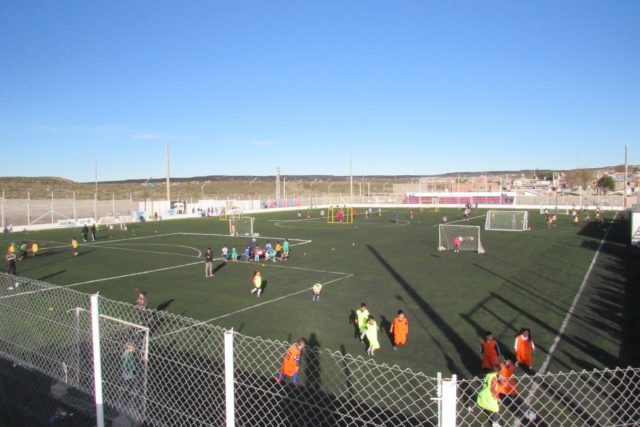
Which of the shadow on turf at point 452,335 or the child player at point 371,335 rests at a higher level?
the child player at point 371,335

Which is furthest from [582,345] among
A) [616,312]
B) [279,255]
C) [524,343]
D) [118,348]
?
[279,255]

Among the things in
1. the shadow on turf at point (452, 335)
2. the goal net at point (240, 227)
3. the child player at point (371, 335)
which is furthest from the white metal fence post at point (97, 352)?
the goal net at point (240, 227)

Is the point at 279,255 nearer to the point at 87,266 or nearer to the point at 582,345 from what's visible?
the point at 87,266

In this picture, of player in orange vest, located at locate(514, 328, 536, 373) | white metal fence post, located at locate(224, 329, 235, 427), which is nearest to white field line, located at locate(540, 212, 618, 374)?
player in orange vest, located at locate(514, 328, 536, 373)

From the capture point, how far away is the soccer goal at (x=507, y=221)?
4475 centimetres

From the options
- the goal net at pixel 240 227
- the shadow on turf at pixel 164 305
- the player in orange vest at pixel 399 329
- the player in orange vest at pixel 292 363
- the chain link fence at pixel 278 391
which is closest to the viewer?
the chain link fence at pixel 278 391

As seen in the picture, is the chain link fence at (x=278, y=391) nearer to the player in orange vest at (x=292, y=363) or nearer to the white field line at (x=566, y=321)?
the player in orange vest at (x=292, y=363)

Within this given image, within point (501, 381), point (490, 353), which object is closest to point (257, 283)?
point (490, 353)

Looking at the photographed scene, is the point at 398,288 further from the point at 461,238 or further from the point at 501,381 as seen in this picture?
the point at 461,238

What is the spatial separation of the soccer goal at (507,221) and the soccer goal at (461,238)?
14155mm

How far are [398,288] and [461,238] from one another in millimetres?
12815

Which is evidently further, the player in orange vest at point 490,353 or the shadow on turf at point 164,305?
the shadow on turf at point 164,305

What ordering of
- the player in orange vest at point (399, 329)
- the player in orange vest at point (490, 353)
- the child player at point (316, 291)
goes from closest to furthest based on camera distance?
the player in orange vest at point (490, 353), the player in orange vest at point (399, 329), the child player at point (316, 291)

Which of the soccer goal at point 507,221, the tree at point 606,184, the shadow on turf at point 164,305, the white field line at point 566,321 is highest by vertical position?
the tree at point 606,184
